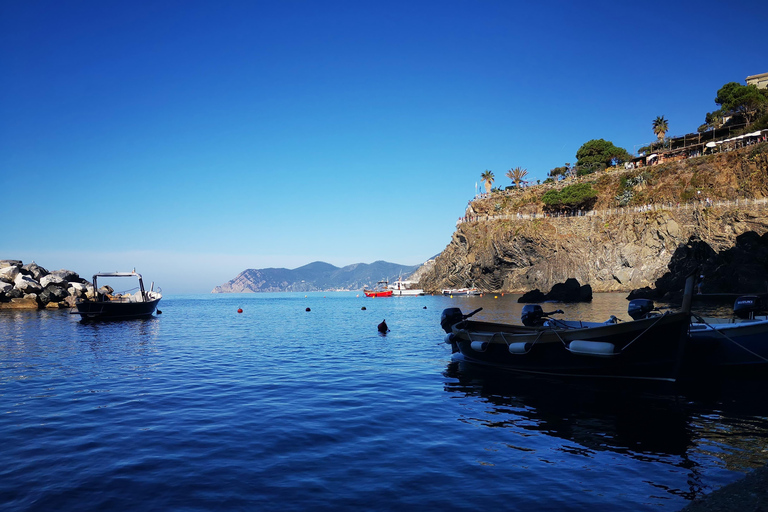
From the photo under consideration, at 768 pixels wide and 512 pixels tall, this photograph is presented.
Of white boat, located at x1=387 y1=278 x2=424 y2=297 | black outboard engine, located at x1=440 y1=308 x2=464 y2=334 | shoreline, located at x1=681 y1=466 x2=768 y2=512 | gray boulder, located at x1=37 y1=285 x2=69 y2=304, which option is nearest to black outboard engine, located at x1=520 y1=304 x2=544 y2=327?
black outboard engine, located at x1=440 y1=308 x2=464 y2=334

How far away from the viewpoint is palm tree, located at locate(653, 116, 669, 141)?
350 ft

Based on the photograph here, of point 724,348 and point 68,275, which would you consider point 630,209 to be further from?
point 68,275

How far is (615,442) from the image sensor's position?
31.0ft

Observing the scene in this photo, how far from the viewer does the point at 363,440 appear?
31.9 ft

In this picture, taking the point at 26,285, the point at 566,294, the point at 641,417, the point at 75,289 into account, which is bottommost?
the point at 641,417

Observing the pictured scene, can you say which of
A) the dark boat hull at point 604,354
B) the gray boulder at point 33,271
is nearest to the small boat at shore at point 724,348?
the dark boat hull at point 604,354

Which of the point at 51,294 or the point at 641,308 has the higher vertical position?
the point at 51,294

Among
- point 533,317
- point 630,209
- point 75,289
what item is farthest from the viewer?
point 630,209

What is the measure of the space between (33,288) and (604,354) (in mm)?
79256

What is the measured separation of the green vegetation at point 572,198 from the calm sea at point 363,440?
86819 millimetres

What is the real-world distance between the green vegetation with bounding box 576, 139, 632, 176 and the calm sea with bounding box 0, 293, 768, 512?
107 m

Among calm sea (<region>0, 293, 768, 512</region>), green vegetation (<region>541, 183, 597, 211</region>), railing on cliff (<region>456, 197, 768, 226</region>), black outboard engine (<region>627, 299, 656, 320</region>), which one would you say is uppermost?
green vegetation (<region>541, 183, 597, 211</region>)

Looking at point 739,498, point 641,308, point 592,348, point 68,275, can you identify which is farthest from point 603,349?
point 68,275

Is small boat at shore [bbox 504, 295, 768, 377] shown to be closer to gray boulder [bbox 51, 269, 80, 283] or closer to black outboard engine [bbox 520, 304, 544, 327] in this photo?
black outboard engine [bbox 520, 304, 544, 327]
